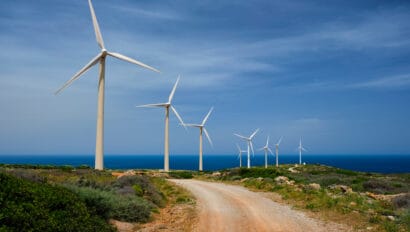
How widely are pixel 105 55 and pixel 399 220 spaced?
3600 cm

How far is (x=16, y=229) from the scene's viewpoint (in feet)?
32.4

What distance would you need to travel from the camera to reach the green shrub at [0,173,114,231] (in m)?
10.2

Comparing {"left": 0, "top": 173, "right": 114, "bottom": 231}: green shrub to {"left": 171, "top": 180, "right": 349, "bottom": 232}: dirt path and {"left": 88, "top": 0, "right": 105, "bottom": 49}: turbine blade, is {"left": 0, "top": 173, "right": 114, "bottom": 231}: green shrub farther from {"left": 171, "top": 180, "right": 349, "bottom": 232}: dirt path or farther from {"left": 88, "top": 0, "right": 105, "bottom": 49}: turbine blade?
{"left": 88, "top": 0, "right": 105, "bottom": 49}: turbine blade

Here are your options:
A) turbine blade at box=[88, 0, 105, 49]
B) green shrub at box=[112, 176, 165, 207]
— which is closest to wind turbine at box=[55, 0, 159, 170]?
turbine blade at box=[88, 0, 105, 49]

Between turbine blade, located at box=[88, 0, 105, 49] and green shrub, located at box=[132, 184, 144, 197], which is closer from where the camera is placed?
green shrub, located at box=[132, 184, 144, 197]

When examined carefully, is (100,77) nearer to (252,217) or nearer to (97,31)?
(97,31)

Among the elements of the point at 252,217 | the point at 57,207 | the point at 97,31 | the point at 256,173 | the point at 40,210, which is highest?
the point at 97,31

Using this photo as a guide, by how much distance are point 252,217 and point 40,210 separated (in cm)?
1052

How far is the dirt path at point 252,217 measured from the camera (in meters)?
16.6

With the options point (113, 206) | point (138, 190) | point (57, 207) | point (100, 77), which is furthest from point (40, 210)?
point (100, 77)

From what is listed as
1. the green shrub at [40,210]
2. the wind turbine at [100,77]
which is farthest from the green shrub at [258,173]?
the green shrub at [40,210]

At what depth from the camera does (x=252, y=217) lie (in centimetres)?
1895

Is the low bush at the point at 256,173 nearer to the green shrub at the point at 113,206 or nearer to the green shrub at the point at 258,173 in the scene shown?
the green shrub at the point at 258,173

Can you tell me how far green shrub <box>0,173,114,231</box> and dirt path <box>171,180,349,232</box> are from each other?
517 cm
